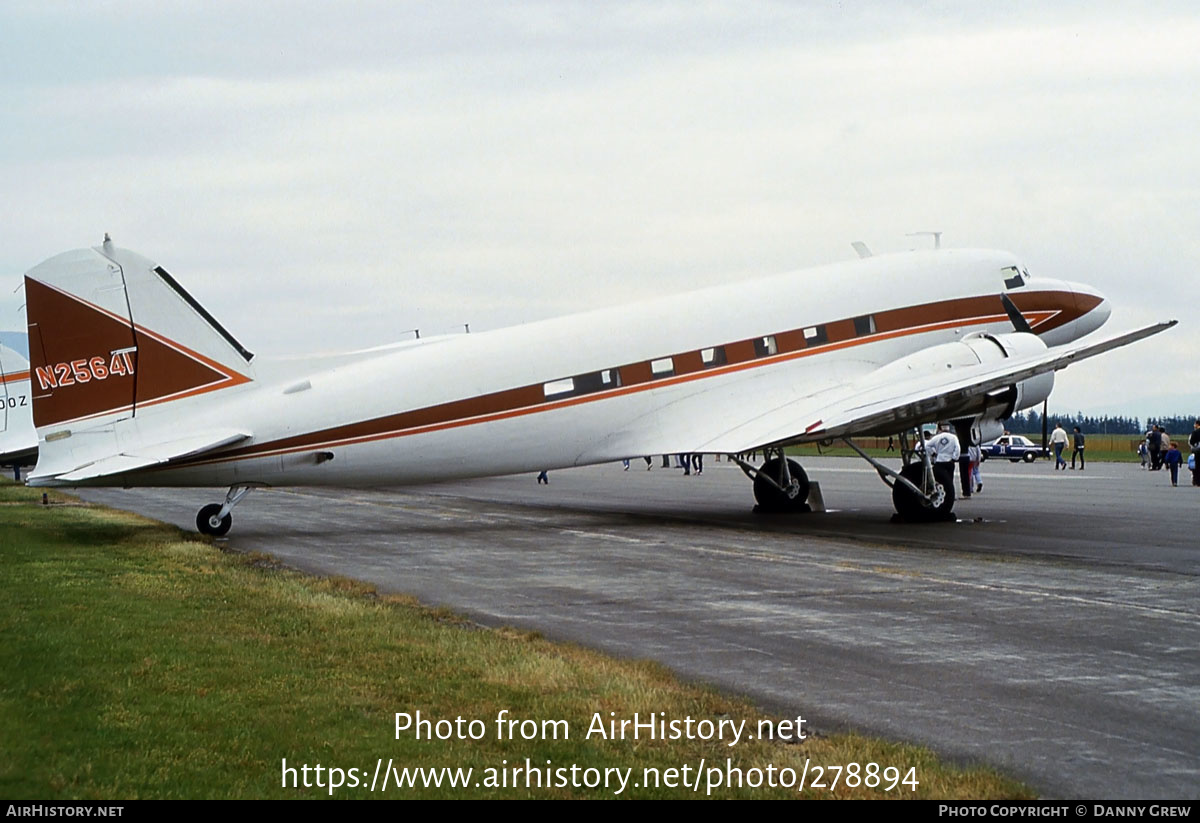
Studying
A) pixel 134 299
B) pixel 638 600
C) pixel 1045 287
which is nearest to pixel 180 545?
pixel 134 299

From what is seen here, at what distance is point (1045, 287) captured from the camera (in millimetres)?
26422

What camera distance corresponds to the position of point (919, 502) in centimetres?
2314

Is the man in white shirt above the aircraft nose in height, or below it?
below

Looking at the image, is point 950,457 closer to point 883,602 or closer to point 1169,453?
point 1169,453

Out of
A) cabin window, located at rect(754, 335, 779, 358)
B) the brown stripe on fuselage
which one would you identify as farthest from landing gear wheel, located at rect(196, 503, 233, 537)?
cabin window, located at rect(754, 335, 779, 358)

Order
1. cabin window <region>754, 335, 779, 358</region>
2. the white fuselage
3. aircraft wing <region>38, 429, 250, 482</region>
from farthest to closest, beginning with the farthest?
cabin window <region>754, 335, 779, 358</region>
the white fuselage
aircraft wing <region>38, 429, 250, 482</region>

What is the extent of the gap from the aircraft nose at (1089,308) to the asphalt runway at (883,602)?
3.99 m

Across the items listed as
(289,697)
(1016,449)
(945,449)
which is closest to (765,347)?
(945,449)

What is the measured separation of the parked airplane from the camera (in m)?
37.1

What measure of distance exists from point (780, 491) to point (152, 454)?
12.6 m

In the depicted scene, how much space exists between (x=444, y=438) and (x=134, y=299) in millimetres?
5415

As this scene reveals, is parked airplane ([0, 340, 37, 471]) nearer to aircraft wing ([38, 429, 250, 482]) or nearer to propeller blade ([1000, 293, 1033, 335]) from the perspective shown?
aircraft wing ([38, 429, 250, 482])

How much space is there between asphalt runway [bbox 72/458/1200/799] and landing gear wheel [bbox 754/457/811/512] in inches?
23.5
